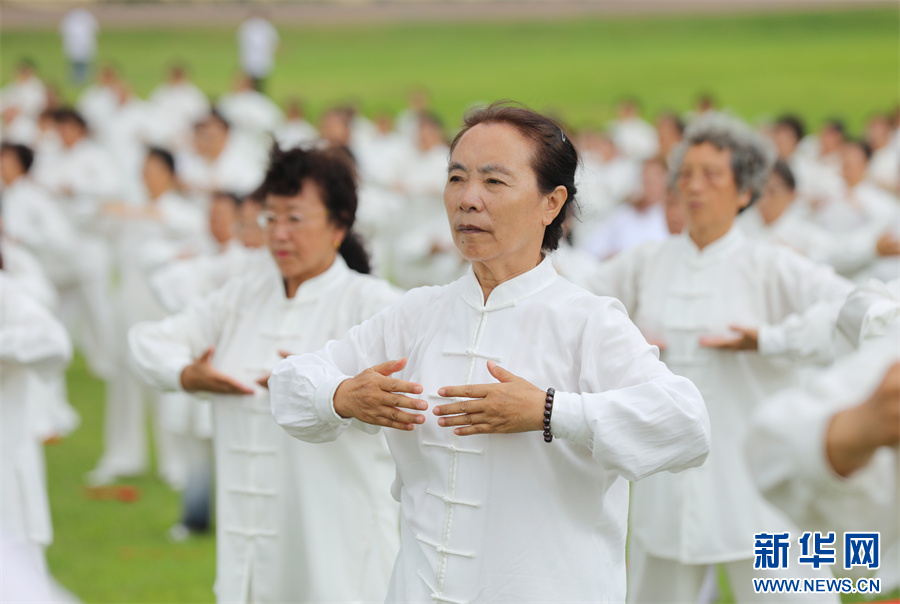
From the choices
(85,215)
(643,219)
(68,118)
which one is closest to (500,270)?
(643,219)

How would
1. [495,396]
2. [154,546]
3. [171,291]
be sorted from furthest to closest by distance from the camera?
A: 1. [154,546]
2. [171,291]
3. [495,396]

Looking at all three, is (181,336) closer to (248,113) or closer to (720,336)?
(720,336)

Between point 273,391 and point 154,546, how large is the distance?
12.9 ft

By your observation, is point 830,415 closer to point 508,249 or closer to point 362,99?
point 508,249

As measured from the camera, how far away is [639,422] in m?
2.61

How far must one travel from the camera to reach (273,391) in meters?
3.17

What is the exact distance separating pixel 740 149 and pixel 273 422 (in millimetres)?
2208

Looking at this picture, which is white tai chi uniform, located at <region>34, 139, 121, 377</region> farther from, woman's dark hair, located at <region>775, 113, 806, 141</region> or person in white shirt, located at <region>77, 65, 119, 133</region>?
woman's dark hair, located at <region>775, 113, 806, 141</region>

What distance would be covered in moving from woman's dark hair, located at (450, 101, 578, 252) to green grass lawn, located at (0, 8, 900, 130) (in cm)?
2534

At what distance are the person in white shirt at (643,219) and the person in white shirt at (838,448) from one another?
7.25 metres

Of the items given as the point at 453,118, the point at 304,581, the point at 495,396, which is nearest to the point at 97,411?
the point at 304,581

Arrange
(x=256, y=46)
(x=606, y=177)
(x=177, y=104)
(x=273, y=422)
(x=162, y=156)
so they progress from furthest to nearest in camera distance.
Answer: (x=256, y=46) → (x=177, y=104) → (x=606, y=177) → (x=162, y=156) → (x=273, y=422)

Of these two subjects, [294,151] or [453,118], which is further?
[453,118]

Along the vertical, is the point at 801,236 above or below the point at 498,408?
above
